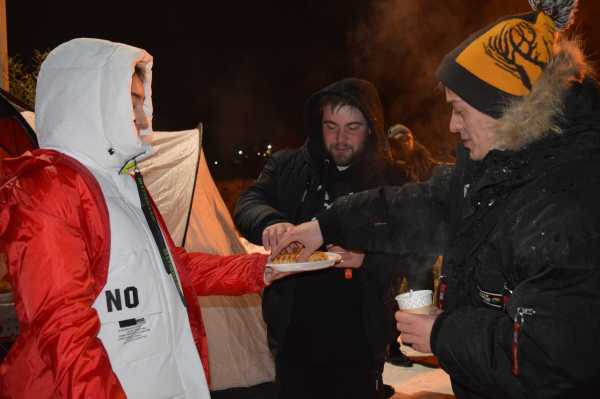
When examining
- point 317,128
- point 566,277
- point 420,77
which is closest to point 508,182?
point 566,277

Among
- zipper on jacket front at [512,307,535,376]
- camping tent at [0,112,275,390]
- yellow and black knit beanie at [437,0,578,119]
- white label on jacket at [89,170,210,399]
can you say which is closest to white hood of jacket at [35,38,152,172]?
white label on jacket at [89,170,210,399]

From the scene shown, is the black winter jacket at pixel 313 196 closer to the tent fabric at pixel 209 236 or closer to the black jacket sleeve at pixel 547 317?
the black jacket sleeve at pixel 547 317

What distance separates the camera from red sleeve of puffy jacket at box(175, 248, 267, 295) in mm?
2533

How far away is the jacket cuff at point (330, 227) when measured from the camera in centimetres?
268

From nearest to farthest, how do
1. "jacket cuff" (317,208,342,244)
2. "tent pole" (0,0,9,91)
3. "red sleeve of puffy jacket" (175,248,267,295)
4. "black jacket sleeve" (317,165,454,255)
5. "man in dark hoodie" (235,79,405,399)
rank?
"black jacket sleeve" (317,165,454,255), "red sleeve of puffy jacket" (175,248,267,295), "jacket cuff" (317,208,342,244), "man in dark hoodie" (235,79,405,399), "tent pole" (0,0,9,91)

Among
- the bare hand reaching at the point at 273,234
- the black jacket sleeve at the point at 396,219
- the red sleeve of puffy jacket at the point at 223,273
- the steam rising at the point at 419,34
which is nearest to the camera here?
the black jacket sleeve at the point at 396,219

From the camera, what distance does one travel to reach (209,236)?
18.7ft

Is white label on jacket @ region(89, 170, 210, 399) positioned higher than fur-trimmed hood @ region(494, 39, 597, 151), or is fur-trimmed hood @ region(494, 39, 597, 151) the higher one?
fur-trimmed hood @ region(494, 39, 597, 151)

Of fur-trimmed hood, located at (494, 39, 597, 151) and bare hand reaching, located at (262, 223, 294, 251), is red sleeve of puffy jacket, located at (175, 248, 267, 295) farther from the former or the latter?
fur-trimmed hood, located at (494, 39, 597, 151)

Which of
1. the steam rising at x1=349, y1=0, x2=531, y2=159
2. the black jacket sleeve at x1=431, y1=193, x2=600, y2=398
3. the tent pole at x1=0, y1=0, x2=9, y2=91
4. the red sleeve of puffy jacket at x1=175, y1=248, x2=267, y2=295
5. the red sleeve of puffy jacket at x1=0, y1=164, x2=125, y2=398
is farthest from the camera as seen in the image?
the steam rising at x1=349, y1=0, x2=531, y2=159

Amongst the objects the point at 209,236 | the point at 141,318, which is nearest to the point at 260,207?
the point at 141,318

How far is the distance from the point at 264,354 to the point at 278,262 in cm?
346

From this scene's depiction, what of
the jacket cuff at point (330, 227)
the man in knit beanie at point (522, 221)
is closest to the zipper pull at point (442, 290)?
the man in knit beanie at point (522, 221)

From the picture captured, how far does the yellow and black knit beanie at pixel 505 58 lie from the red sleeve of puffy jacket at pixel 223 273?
48.7 inches
